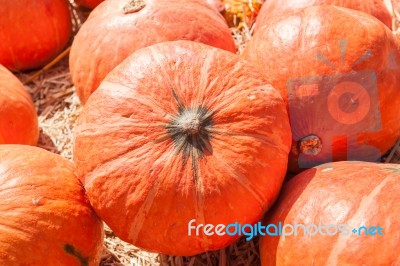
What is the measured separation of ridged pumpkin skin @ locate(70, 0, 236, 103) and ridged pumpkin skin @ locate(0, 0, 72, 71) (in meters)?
0.85

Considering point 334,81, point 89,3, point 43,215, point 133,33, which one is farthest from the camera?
point 89,3

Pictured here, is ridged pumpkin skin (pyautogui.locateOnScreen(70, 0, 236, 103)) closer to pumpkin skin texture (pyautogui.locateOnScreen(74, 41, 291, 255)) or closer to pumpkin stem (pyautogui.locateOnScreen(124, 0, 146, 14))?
pumpkin stem (pyautogui.locateOnScreen(124, 0, 146, 14))

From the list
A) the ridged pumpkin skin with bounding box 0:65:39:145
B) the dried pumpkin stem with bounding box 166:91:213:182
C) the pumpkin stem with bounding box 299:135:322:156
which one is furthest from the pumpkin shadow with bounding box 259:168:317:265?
the ridged pumpkin skin with bounding box 0:65:39:145

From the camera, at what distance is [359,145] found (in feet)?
6.73

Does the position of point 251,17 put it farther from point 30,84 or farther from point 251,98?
point 251,98

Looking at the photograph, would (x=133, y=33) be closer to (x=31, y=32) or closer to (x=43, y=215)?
(x=43, y=215)

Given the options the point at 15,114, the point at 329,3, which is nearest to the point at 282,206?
the point at 329,3

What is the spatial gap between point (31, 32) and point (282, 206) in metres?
2.29

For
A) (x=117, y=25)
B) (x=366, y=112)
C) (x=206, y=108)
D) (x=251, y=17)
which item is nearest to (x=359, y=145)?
(x=366, y=112)

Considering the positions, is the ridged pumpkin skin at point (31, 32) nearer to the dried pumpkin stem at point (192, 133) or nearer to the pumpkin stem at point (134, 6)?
the pumpkin stem at point (134, 6)

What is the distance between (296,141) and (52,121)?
1.71m

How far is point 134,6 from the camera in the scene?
2.59 m

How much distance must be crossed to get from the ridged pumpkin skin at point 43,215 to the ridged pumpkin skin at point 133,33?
0.66m

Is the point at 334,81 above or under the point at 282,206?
above
